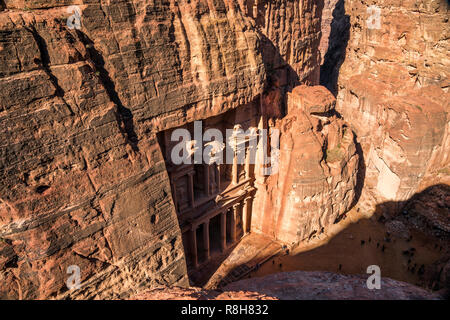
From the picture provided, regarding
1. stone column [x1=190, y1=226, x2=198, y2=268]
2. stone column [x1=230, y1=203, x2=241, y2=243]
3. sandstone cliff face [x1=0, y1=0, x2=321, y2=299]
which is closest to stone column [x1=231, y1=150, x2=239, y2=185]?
stone column [x1=230, y1=203, x2=241, y2=243]

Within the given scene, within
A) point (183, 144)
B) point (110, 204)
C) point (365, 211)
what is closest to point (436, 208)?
point (365, 211)

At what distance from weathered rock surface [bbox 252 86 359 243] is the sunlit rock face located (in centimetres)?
257

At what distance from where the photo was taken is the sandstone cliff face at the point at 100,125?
312 inches

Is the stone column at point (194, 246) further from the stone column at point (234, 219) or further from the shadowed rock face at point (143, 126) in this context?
the shadowed rock face at point (143, 126)

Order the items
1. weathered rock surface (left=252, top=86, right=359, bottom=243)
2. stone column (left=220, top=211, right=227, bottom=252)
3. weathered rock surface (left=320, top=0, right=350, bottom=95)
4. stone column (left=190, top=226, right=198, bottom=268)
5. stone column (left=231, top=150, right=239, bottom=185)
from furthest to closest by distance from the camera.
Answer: weathered rock surface (left=320, top=0, right=350, bottom=95) < stone column (left=220, top=211, right=227, bottom=252) < weathered rock surface (left=252, top=86, right=359, bottom=243) < stone column (left=231, top=150, right=239, bottom=185) < stone column (left=190, top=226, right=198, bottom=268)

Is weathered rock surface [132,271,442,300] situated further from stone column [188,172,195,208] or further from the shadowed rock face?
stone column [188,172,195,208]

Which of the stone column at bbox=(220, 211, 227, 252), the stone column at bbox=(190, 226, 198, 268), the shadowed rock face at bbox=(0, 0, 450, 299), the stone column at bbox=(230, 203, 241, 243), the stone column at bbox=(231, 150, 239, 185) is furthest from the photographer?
the stone column at bbox=(230, 203, 241, 243)

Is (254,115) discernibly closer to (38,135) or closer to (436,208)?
(38,135)

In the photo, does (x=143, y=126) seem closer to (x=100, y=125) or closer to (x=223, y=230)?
(x=100, y=125)

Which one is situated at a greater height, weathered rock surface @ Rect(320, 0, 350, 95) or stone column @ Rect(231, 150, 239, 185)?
weathered rock surface @ Rect(320, 0, 350, 95)

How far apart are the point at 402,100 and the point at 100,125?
1644cm

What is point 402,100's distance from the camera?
1839cm

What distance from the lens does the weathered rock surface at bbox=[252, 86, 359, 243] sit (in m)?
16.0

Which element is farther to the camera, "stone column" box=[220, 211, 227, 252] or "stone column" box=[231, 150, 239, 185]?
"stone column" box=[220, 211, 227, 252]
